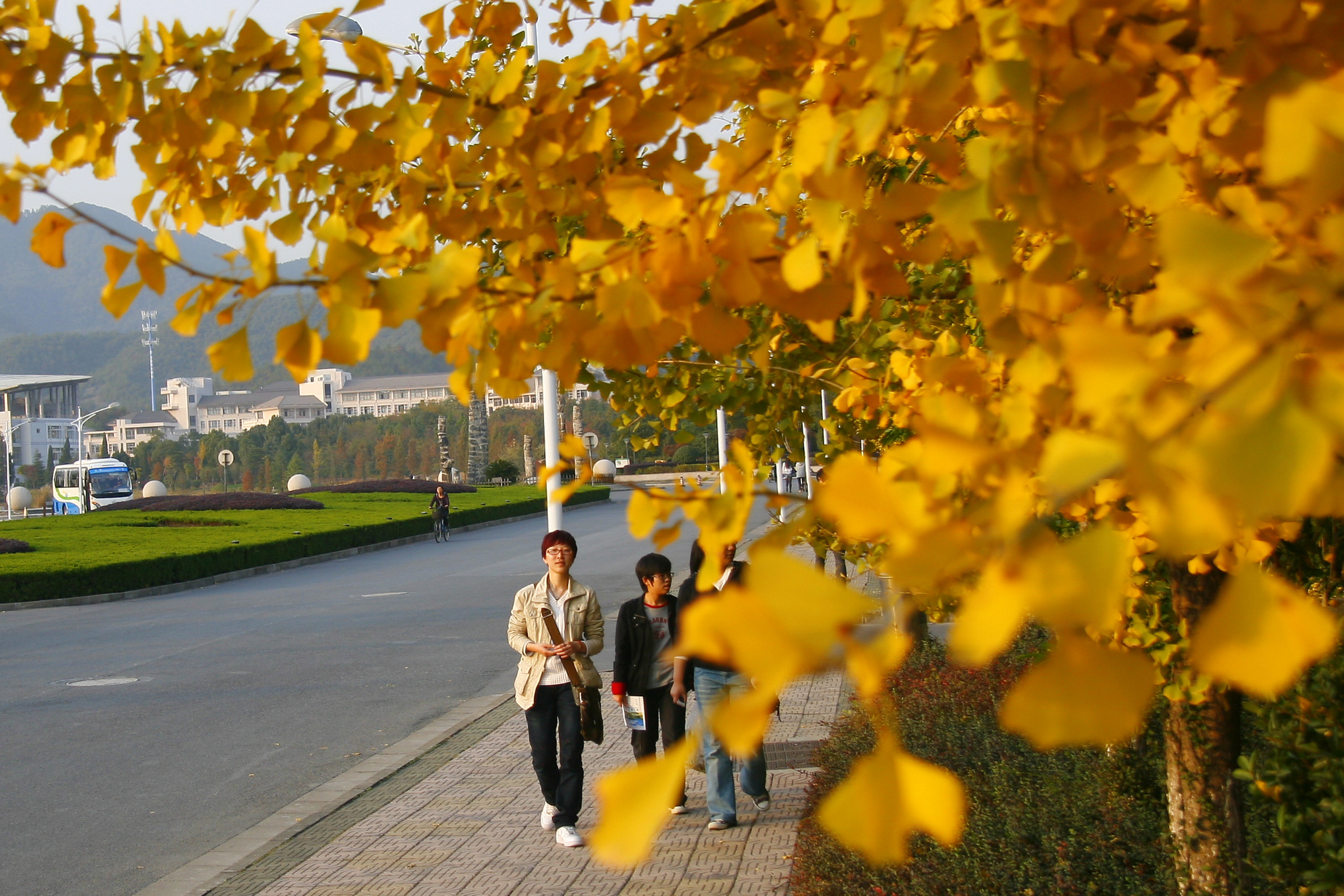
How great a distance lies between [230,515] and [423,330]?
110ft

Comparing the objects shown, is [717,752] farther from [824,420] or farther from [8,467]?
[8,467]

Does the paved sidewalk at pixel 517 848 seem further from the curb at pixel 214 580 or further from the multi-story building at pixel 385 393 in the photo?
the multi-story building at pixel 385 393

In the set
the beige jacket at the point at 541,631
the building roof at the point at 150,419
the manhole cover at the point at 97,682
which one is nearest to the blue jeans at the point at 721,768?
the beige jacket at the point at 541,631

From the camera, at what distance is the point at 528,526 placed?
113ft

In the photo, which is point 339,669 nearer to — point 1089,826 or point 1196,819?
point 1089,826

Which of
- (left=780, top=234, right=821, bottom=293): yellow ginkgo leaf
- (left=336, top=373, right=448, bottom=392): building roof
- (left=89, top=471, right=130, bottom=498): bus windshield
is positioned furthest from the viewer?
(left=336, top=373, right=448, bottom=392): building roof

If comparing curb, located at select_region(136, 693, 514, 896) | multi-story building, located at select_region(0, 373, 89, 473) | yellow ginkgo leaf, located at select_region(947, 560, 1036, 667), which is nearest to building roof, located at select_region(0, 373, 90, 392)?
multi-story building, located at select_region(0, 373, 89, 473)

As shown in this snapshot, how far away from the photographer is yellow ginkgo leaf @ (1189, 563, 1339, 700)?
24.6 inches

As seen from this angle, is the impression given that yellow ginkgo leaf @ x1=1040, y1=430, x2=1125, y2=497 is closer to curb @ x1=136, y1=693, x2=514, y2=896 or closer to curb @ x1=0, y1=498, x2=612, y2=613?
curb @ x1=136, y1=693, x2=514, y2=896

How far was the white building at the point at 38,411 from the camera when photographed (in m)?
93.8

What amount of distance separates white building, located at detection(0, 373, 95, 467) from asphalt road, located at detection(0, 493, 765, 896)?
275 feet

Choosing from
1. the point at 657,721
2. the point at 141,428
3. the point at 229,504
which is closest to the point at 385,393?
the point at 141,428

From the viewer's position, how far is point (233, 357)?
135cm

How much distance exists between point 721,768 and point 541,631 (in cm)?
118
